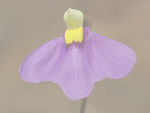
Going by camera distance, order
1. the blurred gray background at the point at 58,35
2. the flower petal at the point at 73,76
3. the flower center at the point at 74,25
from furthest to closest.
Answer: the blurred gray background at the point at 58,35 < the flower center at the point at 74,25 < the flower petal at the point at 73,76

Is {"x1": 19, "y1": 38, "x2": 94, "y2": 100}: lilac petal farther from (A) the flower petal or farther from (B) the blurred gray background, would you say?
(B) the blurred gray background

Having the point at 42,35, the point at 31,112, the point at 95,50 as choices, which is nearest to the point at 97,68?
the point at 95,50

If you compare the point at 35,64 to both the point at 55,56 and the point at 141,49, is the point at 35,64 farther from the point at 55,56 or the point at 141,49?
the point at 141,49

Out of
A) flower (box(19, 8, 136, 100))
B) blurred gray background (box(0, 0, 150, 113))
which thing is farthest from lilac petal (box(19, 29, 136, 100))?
blurred gray background (box(0, 0, 150, 113))

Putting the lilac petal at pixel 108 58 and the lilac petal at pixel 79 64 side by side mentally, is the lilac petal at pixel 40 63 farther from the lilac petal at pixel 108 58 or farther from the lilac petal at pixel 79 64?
the lilac petal at pixel 108 58

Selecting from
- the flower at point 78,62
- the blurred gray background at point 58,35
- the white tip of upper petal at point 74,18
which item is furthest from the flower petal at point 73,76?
the blurred gray background at point 58,35

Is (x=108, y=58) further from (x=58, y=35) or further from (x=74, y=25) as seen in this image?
(x=58, y=35)
